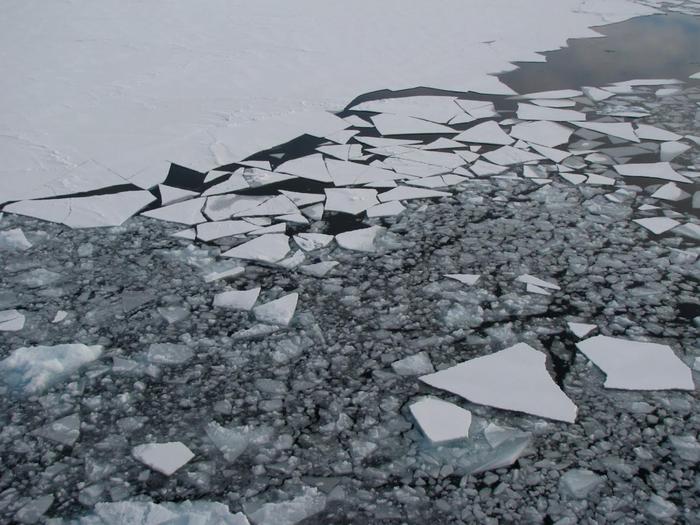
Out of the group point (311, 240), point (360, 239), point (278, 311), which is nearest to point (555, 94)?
point (360, 239)

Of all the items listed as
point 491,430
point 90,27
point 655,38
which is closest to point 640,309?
point 491,430

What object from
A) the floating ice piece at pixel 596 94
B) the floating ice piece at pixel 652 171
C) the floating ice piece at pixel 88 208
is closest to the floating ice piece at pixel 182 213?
the floating ice piece at pixel 88 208

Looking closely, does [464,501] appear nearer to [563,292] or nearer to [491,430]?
[491,430]

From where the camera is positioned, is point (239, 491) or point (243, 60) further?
point (243, 60)

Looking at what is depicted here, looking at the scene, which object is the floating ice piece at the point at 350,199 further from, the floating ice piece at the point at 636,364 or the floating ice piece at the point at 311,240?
the floating ice piece at the point at 636,364

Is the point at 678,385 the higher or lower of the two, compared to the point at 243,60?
lower

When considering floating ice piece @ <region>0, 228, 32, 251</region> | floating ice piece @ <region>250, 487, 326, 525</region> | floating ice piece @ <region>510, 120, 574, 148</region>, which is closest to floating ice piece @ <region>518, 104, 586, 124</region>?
floating ice piece @ <region>510, 120, 574, 148</region>
